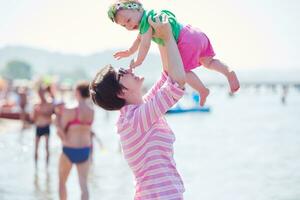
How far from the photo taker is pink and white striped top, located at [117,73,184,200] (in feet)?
10.3

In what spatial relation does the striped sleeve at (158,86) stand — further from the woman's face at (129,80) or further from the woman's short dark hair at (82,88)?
the woman's short dark hair at (82,88)

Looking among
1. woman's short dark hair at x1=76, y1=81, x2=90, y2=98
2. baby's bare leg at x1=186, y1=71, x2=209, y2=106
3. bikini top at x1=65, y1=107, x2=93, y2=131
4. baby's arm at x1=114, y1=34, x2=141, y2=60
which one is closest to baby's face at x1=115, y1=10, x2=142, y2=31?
baby's arm at x1=114, y1=34, x2=141, y2=60

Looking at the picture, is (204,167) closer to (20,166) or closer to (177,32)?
(20,166)

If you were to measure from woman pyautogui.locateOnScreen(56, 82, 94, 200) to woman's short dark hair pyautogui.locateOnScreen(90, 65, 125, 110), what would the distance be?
4.08 meters

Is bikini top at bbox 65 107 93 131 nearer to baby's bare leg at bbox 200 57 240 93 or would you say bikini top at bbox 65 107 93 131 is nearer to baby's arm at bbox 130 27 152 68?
baby's bare leg at bbox 200 57 240 93

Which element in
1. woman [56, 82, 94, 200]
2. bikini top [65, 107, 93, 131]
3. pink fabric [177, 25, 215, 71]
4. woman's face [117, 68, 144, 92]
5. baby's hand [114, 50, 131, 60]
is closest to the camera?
woman's face [117, 68, 144, 92]

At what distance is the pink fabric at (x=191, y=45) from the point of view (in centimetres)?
328

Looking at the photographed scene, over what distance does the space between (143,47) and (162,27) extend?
0.75 ft

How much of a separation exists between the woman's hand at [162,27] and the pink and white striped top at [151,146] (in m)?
0.23

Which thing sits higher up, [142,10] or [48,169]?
[142,10]

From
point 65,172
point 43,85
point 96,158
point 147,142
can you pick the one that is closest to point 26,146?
point 96,158

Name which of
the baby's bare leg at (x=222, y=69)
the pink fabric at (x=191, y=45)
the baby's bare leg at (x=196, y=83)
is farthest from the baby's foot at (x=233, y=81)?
the pink fabric at (x=191, y=45)

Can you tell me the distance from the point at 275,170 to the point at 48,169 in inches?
211

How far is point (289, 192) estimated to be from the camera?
11.5m
